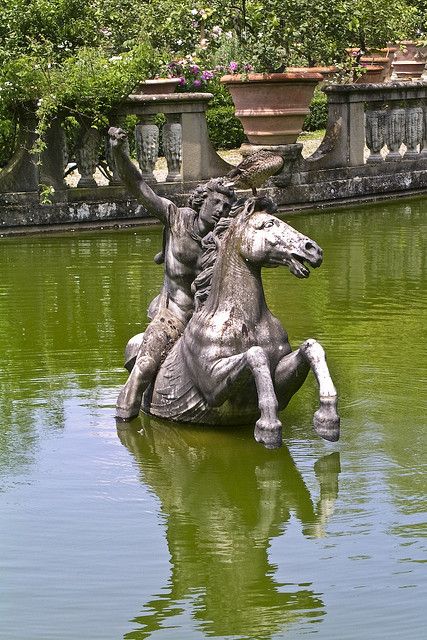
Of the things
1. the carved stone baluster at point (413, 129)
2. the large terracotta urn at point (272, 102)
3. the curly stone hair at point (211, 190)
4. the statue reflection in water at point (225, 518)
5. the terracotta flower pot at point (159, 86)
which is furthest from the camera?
the terracotta flower pot at point (159, 86)

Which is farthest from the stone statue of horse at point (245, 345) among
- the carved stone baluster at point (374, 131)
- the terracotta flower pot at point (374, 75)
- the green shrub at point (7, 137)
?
the terracotta flower pot at point (374, 75)

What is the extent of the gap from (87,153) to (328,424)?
27.0 feet

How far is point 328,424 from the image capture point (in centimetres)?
669

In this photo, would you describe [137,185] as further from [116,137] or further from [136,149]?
[136,149]

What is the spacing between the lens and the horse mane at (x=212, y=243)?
280 inches

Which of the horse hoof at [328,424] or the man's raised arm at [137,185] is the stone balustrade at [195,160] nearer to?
the man's raised arm at [137,185]

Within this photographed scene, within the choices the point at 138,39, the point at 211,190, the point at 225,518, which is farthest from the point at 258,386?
the point at 138,39

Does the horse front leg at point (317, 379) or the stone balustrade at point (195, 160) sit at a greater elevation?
the stone balustrade at point (195, 160)

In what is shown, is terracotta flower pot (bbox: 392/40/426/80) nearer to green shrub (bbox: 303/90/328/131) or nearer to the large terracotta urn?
green shrub (bbox: 303/90/328/131)

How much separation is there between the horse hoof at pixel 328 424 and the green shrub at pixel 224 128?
1359cm

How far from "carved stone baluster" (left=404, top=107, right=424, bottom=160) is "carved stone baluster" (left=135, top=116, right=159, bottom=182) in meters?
3.30

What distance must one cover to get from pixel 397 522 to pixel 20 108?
29.3 ft

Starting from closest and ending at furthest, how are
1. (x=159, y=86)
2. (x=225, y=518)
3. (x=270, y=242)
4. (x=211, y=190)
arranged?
(x=225, y=518) → (x=270, y=242) → (x=211, y=190) → (x=159, y=86)

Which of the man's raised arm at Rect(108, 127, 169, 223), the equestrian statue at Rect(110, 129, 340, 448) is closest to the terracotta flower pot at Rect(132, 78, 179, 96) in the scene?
the man's raised arm at Rect(108, 127, 169, 223)
